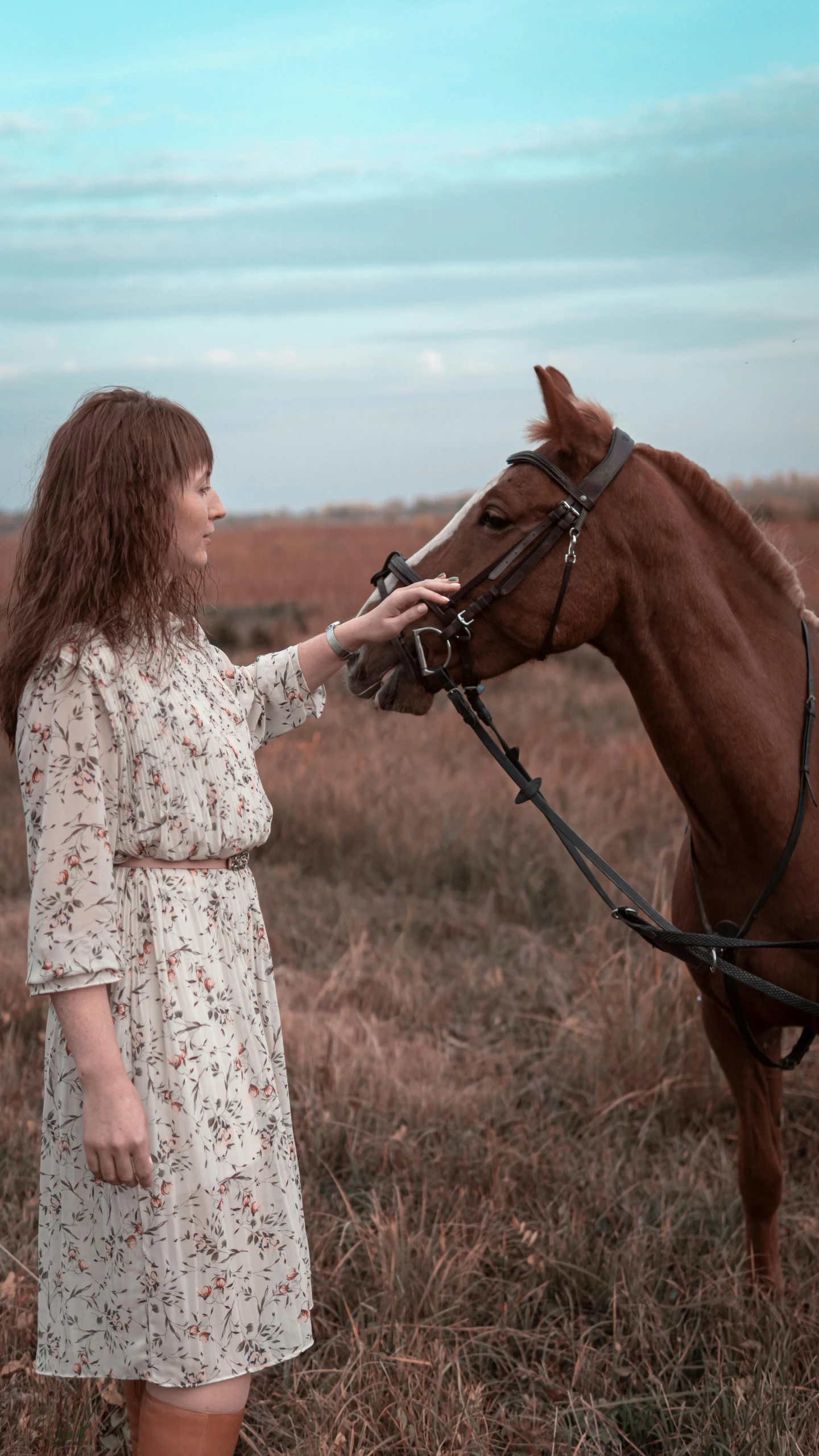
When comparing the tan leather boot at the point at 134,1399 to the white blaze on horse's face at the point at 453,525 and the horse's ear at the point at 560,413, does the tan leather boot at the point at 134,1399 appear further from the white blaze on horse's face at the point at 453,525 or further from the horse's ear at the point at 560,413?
the horse's ear at the point at 560,413

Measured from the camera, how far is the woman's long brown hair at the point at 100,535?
170 centimetres

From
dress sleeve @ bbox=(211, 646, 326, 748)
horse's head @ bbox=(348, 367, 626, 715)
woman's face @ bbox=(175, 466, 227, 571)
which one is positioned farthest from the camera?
horse's head @ bbox=(348, 367, 626, 715)

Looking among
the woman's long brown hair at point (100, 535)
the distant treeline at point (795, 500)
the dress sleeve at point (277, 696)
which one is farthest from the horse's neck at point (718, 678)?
the distant treeline at point (795, 500)

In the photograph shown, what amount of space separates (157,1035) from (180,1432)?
63 centimetres

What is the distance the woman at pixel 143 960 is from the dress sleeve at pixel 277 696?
0.32 m

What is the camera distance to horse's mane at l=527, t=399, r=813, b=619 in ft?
7.77

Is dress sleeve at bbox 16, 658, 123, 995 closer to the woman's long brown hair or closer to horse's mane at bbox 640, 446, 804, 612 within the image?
the woman's long brown hair

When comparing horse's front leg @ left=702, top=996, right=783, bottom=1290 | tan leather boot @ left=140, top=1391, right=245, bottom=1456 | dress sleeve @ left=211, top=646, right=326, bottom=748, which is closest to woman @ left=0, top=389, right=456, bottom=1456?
tan leather boot @ left=140, top=1391, right=245, bottom=1456

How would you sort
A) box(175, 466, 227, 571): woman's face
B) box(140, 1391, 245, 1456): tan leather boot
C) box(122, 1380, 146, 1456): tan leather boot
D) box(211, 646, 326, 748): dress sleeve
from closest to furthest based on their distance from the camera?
1. box(140, 1391, 245, 1456): tan leather boot
2. box(175, 466, 227, 571): woman's face
3. box(122, 1380, 146, 1456): tan leather boot
4. box(211, 646, 326, 748): dress sleeve

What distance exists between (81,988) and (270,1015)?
0.40m

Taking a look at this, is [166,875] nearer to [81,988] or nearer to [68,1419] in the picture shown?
[81,988]

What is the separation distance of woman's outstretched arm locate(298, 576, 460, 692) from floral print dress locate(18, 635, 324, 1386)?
445mm

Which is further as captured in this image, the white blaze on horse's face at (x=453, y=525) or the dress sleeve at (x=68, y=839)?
the white blaze on horse's face at (x=453, y=525)

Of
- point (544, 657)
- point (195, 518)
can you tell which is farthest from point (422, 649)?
point (195, 518)
